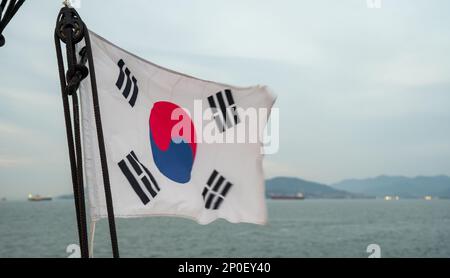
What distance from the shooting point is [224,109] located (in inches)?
265

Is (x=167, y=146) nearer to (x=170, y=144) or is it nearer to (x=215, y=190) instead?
(x=170, y=144)

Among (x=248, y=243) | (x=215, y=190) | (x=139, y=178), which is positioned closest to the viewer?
(x=139, y=178)

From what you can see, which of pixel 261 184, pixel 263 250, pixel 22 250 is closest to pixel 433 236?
pixel 263 250

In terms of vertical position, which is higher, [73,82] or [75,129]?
[73,82]

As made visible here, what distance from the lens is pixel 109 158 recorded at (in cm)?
591

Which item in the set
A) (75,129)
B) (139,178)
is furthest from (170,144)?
(75,129)

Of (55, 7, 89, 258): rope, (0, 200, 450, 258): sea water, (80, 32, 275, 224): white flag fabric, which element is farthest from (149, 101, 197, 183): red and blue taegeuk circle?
(0, 200, 450, 258): sea water

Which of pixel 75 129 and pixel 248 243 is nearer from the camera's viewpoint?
pixel 75 129

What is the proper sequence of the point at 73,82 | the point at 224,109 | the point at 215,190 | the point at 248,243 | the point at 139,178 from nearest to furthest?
the point at 73,82 → the point at 139,178 → the point at 215,190 → the point at 224,109 → the point at 248,243

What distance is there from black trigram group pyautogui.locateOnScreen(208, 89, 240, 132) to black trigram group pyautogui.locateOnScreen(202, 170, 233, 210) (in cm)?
61

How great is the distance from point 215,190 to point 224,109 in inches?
38.8

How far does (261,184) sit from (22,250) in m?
74.1

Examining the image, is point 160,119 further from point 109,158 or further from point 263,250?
point 263,250

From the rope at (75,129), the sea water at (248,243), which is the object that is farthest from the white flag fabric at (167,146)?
the sea water at (248,243)
